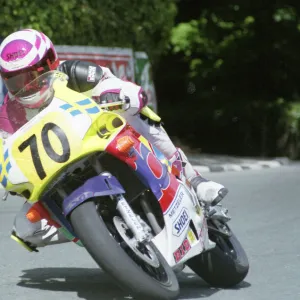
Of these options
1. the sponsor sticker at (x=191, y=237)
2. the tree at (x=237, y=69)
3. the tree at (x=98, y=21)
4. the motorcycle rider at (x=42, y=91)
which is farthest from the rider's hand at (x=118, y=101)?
the tree at (x=237, y=69)

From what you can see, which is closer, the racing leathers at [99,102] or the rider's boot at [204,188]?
the racing leathers at [99,102]

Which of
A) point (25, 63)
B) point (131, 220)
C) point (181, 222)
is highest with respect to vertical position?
point (25, 63)

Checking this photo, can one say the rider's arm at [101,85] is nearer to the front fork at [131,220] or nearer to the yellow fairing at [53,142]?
the yellow fairing at [53,142]

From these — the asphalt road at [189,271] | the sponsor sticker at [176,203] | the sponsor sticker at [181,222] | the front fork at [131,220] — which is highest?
the front fork at [131,220]

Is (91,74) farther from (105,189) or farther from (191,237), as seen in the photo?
(191,237)

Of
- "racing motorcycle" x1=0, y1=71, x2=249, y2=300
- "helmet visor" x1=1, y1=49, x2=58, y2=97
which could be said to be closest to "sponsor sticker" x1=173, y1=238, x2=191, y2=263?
"racing motorcycle" x1=0, y1=71, x2=249, y2=300

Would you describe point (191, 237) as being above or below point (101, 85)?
below

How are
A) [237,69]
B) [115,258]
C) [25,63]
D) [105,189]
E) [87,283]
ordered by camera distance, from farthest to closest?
[237,69] → [87,283] → [25,63] → [105,189] → [115,258]

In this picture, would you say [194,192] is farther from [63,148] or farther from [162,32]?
[162,32]

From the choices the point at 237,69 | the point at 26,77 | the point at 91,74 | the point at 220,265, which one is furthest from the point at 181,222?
the point at 237,69

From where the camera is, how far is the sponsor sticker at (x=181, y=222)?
5.60 meters

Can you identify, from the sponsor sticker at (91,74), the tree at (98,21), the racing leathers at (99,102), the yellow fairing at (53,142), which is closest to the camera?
the yellow fairing at (53,142)

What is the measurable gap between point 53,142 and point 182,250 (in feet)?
2.96

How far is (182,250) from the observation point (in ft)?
18.5
